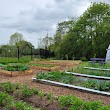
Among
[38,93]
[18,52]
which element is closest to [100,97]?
[38,93]

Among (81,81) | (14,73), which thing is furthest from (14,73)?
(81,81)

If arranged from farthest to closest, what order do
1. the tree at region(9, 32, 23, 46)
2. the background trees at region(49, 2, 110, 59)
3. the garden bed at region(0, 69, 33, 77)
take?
the tree at region(9, 32, 23, 46) → the background trees at region(49, 2, 110, 59) → the garden bed at region(0, 69, 33, 77)

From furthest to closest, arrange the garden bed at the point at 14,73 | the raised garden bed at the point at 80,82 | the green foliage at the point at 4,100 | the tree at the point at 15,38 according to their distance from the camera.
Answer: the tree at the point at 15,38, the garden bed at the point at 14,73, the raised garden bed at the point at 80,82, the green foliage at the point at 4,100

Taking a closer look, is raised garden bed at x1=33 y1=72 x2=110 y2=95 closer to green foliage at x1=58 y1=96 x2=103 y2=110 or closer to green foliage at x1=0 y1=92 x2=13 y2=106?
green foliage at x1=58 y1=96 x2=103 y2=110

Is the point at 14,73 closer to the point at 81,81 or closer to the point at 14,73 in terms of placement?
the point at 14,73

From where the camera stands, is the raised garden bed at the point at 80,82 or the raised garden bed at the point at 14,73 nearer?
the raised garden bed at the point at 80,82

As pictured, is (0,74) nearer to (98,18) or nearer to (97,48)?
(97,48)

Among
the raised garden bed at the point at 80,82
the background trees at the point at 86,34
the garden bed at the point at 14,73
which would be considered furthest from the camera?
the background trees at the point at 86,34

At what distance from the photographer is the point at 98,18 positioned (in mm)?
25938

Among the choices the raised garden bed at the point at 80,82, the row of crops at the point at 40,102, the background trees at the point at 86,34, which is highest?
the background trees at the point at 86,34

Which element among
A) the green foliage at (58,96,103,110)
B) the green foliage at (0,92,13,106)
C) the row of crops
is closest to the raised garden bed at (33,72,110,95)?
the row of crops

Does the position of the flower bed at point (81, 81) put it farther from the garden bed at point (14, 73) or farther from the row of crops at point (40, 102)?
the garden bed at point (14, 73)

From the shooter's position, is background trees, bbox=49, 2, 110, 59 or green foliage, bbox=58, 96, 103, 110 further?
background trees, bbox=49, 2, 110, 59

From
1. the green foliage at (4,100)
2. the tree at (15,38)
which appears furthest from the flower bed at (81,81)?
the tree at (15,38)
